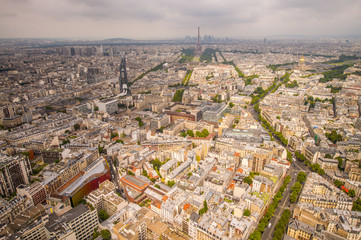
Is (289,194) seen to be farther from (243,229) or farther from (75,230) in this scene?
(75,230)

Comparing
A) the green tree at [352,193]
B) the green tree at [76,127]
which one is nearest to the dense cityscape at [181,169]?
the green tree at [352,193]

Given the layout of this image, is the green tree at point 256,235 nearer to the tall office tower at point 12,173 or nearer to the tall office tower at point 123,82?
the tall office tower at point 12,173

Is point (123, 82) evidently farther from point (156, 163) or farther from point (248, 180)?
point (248, 180)

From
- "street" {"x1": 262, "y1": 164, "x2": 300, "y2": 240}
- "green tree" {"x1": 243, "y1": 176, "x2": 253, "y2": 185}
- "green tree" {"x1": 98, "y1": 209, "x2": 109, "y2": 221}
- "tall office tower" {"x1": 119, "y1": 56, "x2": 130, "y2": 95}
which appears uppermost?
"tall office tower" {"x1": 119, "y1": 56, "x2": 130, "y2": 95}

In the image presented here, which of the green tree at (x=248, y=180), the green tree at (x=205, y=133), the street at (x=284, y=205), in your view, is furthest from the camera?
the green tree at (x=205, y=133)

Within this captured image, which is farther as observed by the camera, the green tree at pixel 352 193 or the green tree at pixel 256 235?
the green tree at pixel 352 193

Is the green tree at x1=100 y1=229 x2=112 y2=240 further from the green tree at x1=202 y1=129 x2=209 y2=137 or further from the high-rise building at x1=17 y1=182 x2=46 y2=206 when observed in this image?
the green tree at x1=202 y1=129 x2=209 y2=137

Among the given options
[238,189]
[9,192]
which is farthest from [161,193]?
[9,192]

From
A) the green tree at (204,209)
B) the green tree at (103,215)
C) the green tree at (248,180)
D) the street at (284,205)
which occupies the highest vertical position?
the green tree at (248,180)

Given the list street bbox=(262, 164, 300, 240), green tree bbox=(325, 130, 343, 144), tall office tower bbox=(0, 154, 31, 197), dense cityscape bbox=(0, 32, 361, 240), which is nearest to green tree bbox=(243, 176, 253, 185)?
dense cityscape bbox=(0, 32, 361, 240)

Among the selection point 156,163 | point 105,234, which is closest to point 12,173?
point 105,234
